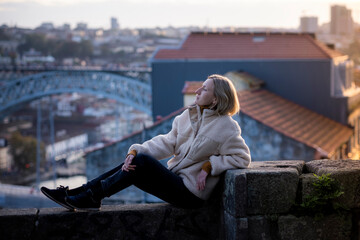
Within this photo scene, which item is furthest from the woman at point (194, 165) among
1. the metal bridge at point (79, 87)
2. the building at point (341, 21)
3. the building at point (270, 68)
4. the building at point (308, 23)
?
the building at point (308, 23)

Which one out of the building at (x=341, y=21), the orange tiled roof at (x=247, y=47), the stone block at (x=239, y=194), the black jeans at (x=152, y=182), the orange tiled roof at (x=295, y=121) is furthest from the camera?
the building at (x=341, y=21)

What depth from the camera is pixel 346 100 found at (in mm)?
22938

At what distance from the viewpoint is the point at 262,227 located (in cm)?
407

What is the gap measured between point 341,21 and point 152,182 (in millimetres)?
39574

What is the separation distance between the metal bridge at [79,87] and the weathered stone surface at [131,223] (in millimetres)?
32867

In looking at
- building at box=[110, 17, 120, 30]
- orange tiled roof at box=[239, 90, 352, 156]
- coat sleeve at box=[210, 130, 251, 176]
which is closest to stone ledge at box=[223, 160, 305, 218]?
coat sleeve at box=[210, 130, 251, 176]

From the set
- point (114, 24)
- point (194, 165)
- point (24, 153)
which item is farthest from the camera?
point (114, 24)

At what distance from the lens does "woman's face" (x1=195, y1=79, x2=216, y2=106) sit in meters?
4.38

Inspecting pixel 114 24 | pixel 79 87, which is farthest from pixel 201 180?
pixel 114 24

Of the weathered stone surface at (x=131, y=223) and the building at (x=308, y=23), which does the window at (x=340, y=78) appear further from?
the weathered stone surface at (x=131, y=223)

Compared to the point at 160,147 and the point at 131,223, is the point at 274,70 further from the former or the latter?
the point at 131,223

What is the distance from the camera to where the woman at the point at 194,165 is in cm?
425

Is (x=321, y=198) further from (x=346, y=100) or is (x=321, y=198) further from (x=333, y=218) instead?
(x=346, y=100)

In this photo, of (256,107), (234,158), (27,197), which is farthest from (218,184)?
(27,197)
